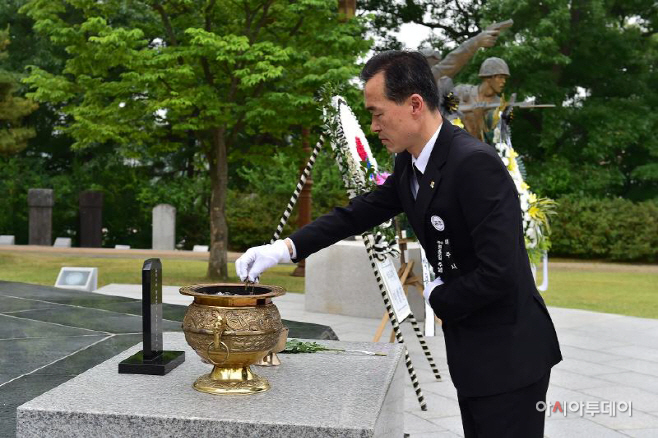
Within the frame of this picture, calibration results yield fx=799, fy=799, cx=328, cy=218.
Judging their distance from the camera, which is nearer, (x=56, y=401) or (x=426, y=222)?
(x=426, y=222)

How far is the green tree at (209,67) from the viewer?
14281 millimetres

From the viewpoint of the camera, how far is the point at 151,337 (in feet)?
11.9

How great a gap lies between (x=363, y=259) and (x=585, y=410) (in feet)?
15.8

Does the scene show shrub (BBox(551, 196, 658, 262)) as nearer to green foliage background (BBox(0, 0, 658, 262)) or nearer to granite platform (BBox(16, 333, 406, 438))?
green foliage background (BBox(0, 0, 658, 262))

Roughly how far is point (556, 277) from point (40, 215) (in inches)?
623

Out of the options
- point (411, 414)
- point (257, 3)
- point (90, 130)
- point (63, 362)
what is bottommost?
point (411, 414)

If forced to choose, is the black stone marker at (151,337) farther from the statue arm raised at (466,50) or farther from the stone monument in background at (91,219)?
the stone monument in background at (91,219)

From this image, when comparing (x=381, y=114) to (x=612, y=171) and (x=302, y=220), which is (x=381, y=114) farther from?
(x=612, y=171)

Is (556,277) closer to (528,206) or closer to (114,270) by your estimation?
(528,206)

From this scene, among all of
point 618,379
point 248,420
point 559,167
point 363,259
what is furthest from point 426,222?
point 559,167

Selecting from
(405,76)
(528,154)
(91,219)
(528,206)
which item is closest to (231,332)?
(405,76)

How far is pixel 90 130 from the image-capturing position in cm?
1495

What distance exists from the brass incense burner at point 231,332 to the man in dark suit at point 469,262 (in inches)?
29.6

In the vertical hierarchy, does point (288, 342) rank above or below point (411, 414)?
above
